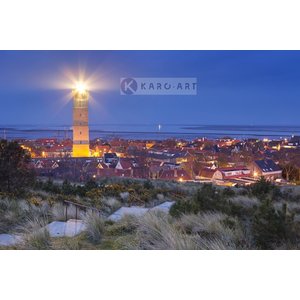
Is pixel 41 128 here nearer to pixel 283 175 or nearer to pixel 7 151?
pixel 7 151

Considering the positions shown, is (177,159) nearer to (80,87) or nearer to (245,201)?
(245,201)

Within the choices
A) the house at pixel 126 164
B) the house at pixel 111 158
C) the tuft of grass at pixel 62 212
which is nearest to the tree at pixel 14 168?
the tuft of grass at pixel 62 212

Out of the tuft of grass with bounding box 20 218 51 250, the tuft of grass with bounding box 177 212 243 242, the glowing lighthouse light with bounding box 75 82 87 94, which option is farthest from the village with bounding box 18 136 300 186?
the tuft of grass with bounding box 20 218 51 250

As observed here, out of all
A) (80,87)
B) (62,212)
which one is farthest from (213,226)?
(80,87)

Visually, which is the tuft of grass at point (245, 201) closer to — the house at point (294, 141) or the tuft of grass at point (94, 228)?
the house at point (294, 141)
